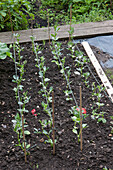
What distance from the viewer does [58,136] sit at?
91.2 inches

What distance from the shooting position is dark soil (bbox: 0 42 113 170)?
208 centimetres

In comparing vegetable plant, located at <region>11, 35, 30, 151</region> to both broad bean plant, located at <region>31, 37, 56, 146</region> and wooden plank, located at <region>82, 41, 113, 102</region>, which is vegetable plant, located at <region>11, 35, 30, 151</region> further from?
wooden plank, located at <region>82, 41, 113, 102</region>

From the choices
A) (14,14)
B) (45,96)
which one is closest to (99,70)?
(45,96)

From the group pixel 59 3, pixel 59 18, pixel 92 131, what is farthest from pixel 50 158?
pixel 59 3

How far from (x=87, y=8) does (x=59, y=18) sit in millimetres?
634

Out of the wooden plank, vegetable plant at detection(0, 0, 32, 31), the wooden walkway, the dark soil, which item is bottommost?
the dark soil

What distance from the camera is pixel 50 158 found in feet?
6.98

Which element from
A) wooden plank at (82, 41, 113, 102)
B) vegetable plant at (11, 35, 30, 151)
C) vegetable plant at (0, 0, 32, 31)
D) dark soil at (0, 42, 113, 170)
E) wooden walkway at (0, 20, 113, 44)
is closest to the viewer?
dark soil at (0, 42, 113, 170)

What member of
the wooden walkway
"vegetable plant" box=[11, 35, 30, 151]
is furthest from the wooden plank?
"vegetable plant" box=[11, 35, 30, 151]

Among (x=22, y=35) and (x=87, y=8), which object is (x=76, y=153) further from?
(x=87, y=8)

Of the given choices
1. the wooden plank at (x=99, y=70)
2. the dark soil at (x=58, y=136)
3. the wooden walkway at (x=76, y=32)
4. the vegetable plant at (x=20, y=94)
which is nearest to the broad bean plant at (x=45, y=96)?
the dark soil at (x=58, y=136)

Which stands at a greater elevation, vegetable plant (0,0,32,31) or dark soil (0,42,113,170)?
vegetable plant (0,0,32,31)

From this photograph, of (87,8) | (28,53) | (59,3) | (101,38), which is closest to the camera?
(28,53)

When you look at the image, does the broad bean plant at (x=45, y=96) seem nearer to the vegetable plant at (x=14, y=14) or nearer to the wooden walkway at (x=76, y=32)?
the wooden walkway at (x=76, y=32)
